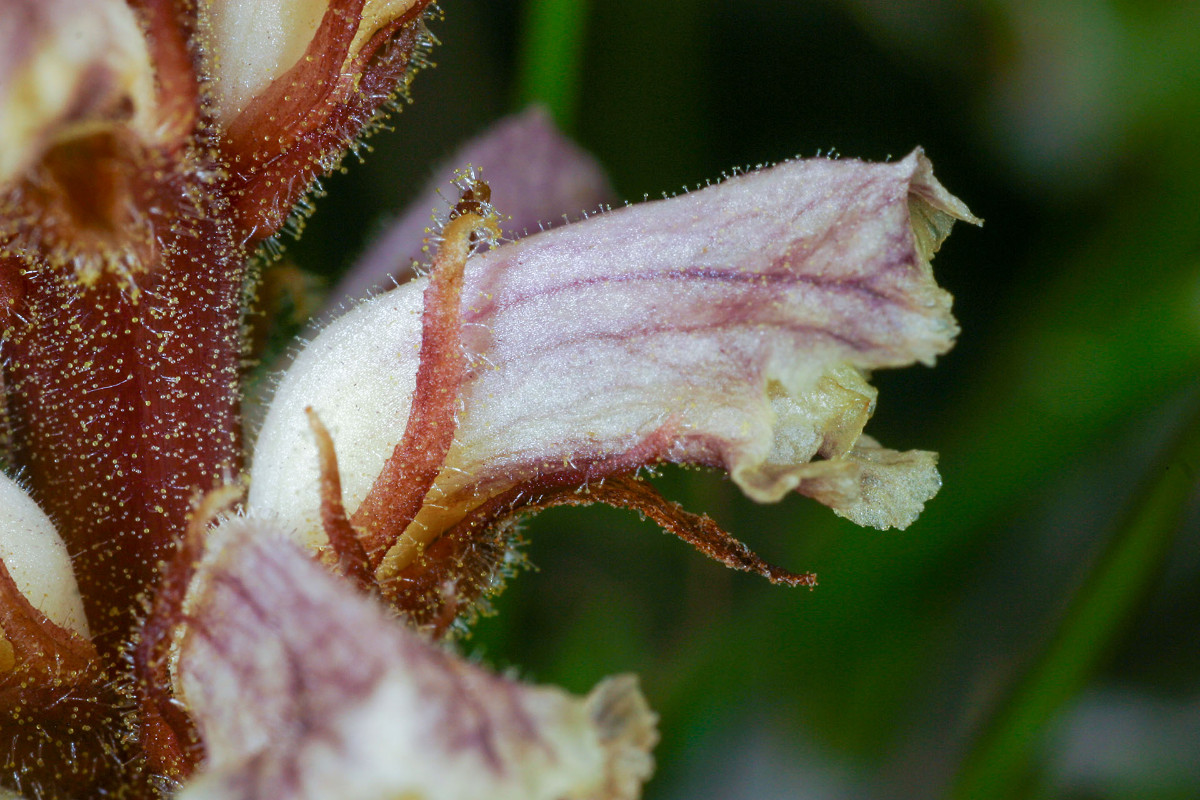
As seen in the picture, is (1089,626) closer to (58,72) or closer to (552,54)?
(552,54)

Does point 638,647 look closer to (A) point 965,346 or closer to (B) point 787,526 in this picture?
(B) point 787,526

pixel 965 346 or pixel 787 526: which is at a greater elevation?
pixel 965 346

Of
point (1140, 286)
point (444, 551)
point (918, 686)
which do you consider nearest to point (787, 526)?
point (918, 686)

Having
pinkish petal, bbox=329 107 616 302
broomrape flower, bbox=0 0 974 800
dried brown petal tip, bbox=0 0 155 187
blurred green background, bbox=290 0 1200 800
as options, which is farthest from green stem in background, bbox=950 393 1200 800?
dried brown petal tip, bbox=0 0 155 187

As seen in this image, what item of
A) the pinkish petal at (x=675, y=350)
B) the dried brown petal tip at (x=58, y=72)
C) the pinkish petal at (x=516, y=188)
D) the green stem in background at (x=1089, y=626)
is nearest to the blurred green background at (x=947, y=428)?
the green stem in background at (x=1089, y=626)

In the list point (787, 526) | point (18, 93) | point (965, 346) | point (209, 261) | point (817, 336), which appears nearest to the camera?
point (18, 93)

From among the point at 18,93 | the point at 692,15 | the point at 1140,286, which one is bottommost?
the point at 18,93

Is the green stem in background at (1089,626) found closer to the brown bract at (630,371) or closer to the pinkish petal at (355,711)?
the brown bract at (630,371)
